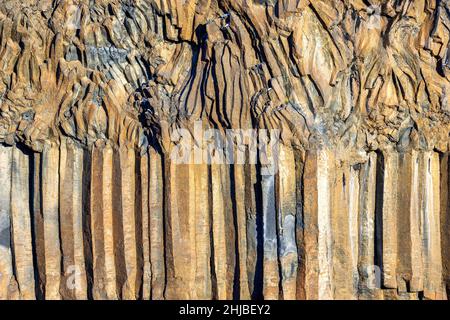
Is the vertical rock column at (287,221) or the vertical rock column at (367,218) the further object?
the vertical rock column at (367,218)

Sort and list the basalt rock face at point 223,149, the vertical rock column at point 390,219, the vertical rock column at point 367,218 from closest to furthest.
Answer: the basalt rock face at point 223,149 → the vertical rock column at point 390,219 → the vertical rock column at point 367,218

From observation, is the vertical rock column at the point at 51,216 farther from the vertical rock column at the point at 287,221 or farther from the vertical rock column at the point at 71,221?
the vertical rock column at the point at 287,221

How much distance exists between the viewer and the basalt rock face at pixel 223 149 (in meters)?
9.15

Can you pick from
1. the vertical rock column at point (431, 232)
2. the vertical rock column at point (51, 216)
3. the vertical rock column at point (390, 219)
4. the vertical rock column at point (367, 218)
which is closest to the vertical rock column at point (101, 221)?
the vertical rock column at point (51, 216)

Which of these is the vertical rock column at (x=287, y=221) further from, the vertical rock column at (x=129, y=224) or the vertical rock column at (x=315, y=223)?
the vertical rock column at (x=129, y=224)

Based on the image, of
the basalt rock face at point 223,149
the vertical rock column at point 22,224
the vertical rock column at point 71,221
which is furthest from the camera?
the vertical rock column at point 22,224

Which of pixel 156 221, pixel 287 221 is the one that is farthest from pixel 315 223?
pixel 156 221

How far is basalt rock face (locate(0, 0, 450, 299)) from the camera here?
9148 millimetres

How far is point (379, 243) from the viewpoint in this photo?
955cm

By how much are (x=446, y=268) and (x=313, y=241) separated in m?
1.65

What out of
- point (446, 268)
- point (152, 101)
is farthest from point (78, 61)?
point (446, 268)

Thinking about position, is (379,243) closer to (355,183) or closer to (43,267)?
(355,183)

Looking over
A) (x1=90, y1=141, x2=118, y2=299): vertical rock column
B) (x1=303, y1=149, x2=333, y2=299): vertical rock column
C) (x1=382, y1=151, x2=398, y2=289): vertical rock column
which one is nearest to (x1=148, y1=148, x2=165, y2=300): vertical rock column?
(x1=90, y1=141, x2=118, y2=299): vertical rock column

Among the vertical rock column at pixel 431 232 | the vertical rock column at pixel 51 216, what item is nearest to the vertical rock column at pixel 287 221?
the vertical rock column at pixel 431 232
